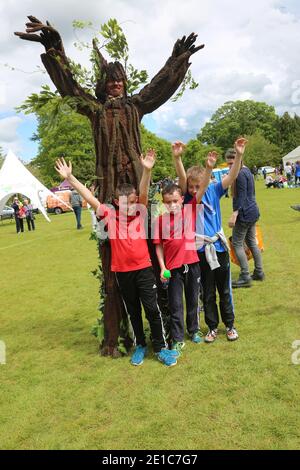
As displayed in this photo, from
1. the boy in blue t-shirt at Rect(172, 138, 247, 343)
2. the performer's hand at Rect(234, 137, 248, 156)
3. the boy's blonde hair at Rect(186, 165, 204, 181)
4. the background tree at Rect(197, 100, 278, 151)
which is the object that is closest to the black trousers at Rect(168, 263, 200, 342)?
the boy in blue t-shirt at Rect(172, 138, 247, 343)

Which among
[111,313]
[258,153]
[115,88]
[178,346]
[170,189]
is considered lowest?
[178,346]

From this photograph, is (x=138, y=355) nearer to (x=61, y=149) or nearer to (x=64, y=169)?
(x=64, y=169)

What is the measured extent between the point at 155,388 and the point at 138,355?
612mm

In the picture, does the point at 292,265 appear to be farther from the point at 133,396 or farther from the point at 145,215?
the point at 133,396

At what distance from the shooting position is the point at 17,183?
22.1 meters

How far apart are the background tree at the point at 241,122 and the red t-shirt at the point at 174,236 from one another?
79.4 meters

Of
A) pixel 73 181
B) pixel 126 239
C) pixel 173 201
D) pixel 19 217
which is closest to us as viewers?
pixel 73 181

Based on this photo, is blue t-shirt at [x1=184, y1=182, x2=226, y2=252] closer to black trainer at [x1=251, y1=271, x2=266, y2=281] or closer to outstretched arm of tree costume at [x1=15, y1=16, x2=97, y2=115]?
outstretched arm of tree costume at [x1=15, y1=16, x2=97, y2=115]

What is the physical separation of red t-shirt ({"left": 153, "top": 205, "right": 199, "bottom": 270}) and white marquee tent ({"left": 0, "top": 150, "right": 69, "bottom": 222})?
60.6ft

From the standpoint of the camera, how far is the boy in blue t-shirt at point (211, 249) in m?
4.36

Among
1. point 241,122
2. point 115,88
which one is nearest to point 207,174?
point 115,88

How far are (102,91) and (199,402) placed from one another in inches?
123

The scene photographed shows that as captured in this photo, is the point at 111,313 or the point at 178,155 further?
the point at 111,313
